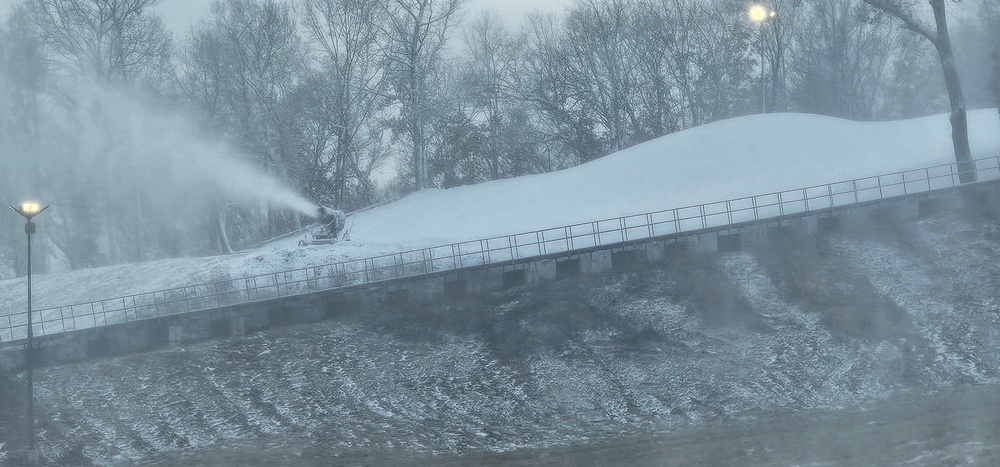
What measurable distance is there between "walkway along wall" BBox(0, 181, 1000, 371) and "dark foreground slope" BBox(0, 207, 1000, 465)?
1.87ft

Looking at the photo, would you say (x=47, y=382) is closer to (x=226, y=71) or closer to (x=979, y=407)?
(x=979, y=407)

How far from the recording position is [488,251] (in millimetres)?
30234

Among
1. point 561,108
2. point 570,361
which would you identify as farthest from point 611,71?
point 570,361

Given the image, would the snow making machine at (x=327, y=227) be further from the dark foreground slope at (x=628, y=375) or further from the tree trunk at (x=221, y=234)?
the tree trunk at (x=221, y=234)

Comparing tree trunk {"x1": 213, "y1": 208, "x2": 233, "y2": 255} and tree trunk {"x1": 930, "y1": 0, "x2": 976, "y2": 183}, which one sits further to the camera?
tree trunk {"x1": 213, "y1": 208, "x2": 233, "y2": 255}

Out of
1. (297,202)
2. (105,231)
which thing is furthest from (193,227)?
(297,202)

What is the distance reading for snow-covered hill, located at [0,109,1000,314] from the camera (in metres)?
34.8

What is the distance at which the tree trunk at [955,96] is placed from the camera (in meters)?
31.7

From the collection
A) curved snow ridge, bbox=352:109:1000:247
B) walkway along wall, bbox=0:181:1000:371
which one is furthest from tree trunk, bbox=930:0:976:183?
curved snow ridge, bbox=352:109:1000:247

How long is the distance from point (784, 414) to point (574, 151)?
1492 inches

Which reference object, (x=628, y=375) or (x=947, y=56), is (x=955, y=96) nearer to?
(x=947, y=56)

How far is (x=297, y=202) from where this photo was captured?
41031 millimetres

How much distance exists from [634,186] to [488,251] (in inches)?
378

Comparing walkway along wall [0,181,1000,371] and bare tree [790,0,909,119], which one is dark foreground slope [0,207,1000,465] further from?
bare tree [790,0,909,119]
